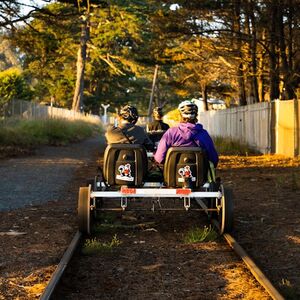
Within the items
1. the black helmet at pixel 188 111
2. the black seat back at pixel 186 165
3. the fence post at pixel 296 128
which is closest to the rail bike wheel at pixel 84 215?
the black seat back at pixel 186 165

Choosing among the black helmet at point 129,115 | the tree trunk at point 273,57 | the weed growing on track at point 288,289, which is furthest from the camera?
the tree trunk at point 273,57

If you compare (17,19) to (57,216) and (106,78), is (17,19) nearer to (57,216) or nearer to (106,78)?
(57,216)

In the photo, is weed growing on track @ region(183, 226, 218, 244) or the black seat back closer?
weed growing on track @ region(183, 226, 218, 244)

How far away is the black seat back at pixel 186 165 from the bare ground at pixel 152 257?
76cm

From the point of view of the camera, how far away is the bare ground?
18.1 ft

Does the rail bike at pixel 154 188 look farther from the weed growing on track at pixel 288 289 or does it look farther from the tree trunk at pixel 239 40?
the tree trunk at pixel 239 40

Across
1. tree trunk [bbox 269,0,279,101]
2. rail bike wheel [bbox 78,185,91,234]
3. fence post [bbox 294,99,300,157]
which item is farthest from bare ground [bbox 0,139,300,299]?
tree trunk [bbox 269,0,279,101]

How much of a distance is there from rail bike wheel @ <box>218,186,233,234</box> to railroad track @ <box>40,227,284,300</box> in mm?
139

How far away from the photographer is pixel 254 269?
5.95m

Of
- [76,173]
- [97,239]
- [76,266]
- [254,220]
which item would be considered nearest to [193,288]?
[76,266]

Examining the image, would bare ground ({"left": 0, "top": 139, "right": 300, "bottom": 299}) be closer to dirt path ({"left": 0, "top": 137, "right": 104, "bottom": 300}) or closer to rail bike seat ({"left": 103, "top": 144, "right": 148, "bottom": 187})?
dirt path ({"left": 0, "top": 137, "right": 104, "bottom": 300})

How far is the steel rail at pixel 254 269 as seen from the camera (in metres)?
5.13

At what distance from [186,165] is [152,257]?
159 centimetres

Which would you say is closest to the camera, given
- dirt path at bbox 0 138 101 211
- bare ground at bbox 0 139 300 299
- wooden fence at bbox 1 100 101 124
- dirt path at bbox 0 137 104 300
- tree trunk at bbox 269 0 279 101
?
bare ground at bbox 0 139 300 299
